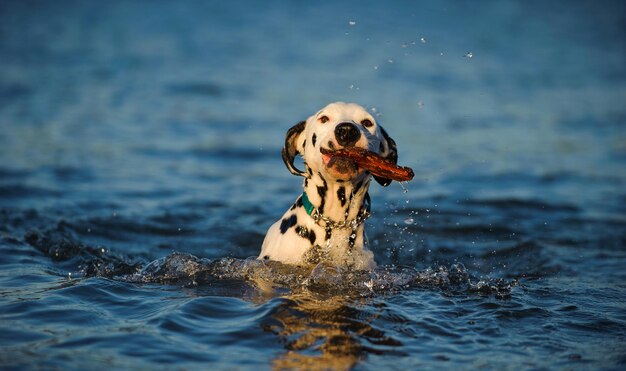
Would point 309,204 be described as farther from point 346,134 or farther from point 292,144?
point 346,134

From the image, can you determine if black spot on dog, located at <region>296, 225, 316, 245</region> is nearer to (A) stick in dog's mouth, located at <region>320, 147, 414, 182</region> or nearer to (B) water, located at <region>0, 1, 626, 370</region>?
(B) water, located at <region>0, 1, 626, 370</region>

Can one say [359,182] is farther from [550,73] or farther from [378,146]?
[550,73]

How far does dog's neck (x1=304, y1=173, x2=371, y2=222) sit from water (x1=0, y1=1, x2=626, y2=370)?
0.55 metres

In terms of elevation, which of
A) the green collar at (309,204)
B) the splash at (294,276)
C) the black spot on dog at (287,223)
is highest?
the green collar at (309,204)

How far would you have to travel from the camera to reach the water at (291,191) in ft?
21.3

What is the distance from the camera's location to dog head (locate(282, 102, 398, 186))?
721 centimetres

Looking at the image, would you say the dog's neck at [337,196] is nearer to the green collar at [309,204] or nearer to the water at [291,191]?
the green collar at [309,204]

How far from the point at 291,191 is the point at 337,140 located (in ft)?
17.5

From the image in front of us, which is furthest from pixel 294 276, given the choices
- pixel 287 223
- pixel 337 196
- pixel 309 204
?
pixel 337 196

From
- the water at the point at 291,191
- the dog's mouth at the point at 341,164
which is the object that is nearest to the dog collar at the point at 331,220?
the water at the point at 291,191

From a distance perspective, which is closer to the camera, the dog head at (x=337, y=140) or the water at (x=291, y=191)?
the water at (x=291, y=191)

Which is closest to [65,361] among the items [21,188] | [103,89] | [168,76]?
[21,188]

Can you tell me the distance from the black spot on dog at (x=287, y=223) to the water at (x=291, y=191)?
35 centimetres

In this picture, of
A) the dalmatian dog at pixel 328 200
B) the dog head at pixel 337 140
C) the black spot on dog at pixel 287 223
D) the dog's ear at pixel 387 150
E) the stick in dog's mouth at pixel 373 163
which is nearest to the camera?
the stick in dog's mouth at pixel 373 163
